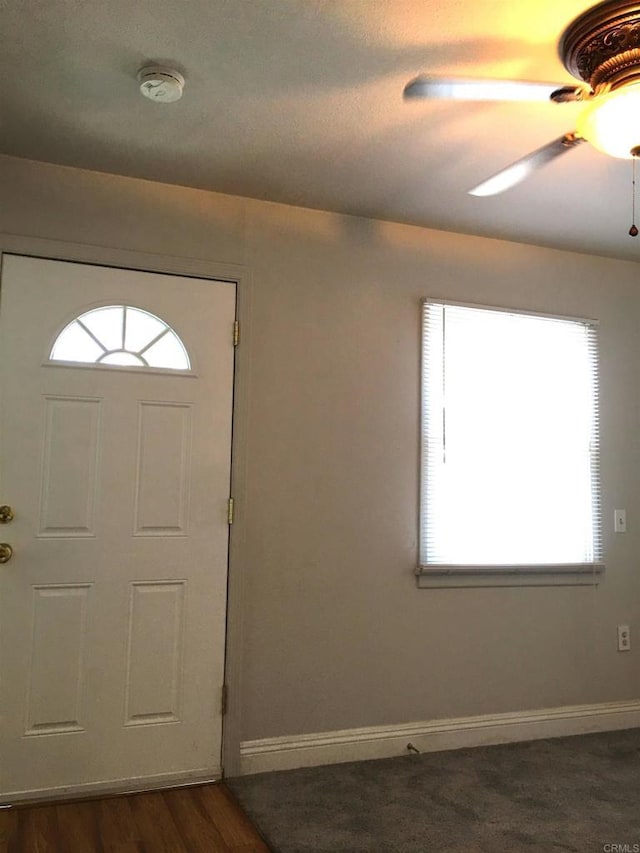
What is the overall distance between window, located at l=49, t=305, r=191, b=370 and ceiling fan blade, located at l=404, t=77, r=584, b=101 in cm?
152

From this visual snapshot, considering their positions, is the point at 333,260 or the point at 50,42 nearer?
the point at 50,42

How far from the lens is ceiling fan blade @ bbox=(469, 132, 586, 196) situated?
189cm

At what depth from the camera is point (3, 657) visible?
8.57ft

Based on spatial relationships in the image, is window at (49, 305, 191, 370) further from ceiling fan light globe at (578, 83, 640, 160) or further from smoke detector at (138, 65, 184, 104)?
ceiling fan light globe at (578, 83, 640, 160)

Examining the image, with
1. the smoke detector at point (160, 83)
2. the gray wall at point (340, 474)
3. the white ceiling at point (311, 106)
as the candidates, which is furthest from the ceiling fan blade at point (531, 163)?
the gray wall at point (340, 474)

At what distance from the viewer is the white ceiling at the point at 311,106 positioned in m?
1.88

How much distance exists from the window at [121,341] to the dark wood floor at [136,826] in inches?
64.7

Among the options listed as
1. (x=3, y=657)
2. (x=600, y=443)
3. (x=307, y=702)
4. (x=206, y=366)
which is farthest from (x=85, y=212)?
(x=600, y=443)

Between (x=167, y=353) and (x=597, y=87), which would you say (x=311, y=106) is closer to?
(x=597, y=87)

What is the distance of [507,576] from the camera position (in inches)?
135

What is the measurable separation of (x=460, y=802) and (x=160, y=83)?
267cm

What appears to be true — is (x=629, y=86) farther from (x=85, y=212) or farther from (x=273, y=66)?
(x=85, y=212)

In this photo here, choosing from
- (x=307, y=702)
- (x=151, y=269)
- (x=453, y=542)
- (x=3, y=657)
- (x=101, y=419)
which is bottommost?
(x=307, y=702)

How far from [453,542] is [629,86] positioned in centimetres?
211
